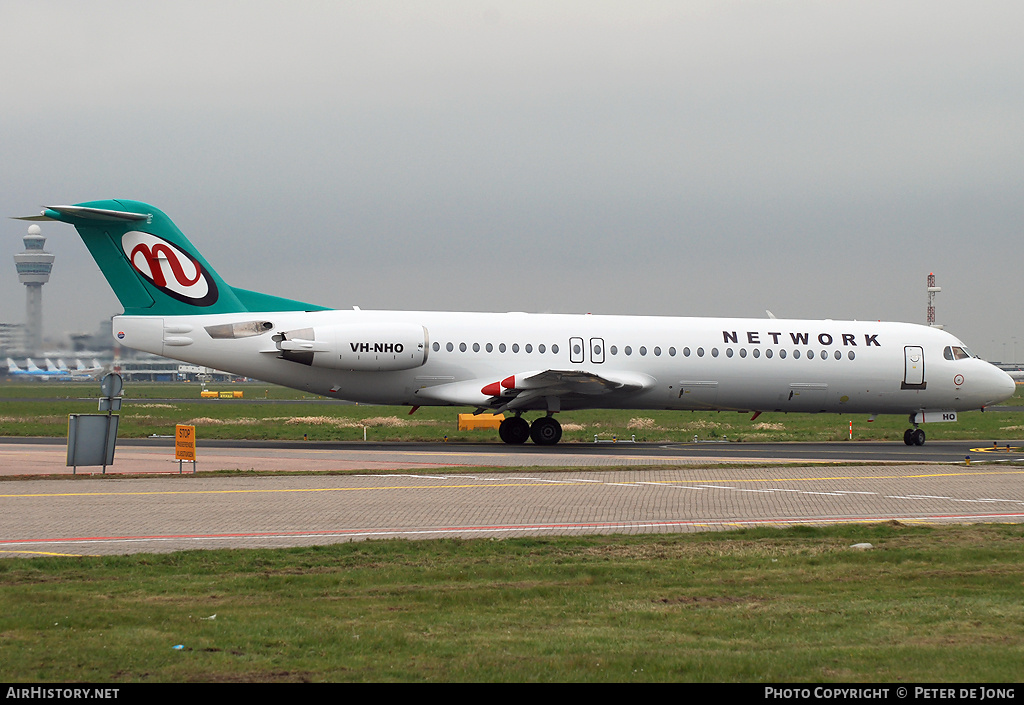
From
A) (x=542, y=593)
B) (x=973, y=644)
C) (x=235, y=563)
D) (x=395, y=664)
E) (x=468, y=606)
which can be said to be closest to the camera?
(x=395, y=664)

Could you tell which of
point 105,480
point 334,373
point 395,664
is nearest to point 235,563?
point 395,664

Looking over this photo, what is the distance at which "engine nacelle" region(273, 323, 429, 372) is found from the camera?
29.1 m

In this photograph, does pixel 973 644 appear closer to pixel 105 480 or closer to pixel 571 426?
pixel 105 480

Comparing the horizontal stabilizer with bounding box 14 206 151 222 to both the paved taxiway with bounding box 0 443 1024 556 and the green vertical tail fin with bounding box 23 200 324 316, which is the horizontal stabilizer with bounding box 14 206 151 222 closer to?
the green vertical tail fin with bounding box 23 200 324 316

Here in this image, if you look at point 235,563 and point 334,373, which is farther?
point 334,373

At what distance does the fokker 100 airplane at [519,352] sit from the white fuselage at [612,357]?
0.04 m

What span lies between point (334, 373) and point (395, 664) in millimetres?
23549

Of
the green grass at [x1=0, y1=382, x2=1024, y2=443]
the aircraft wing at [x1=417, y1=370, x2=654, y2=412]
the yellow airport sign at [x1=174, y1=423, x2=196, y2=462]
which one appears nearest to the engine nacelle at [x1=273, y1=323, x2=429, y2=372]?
the aircraft wing at [x1=417, y1=370, x2=654, y2=412]

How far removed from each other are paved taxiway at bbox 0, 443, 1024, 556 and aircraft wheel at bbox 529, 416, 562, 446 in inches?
229

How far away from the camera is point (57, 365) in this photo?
4047 cm

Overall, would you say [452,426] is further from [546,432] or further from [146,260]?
[146,260]

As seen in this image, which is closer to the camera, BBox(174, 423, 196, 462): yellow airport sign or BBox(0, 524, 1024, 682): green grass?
BBox(0, 524, 1024, 682): green grass

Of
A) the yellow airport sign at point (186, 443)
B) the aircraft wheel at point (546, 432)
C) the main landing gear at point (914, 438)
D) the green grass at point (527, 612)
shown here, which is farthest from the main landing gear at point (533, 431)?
the green grass at point (527, 612)

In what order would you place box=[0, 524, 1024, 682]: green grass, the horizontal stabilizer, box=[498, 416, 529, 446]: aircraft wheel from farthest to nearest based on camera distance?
box=[498, 416, 529, 446]: aircraft wheel < the horizontal stabilizer < box=[0, 524, 1024, 682]: green grass
